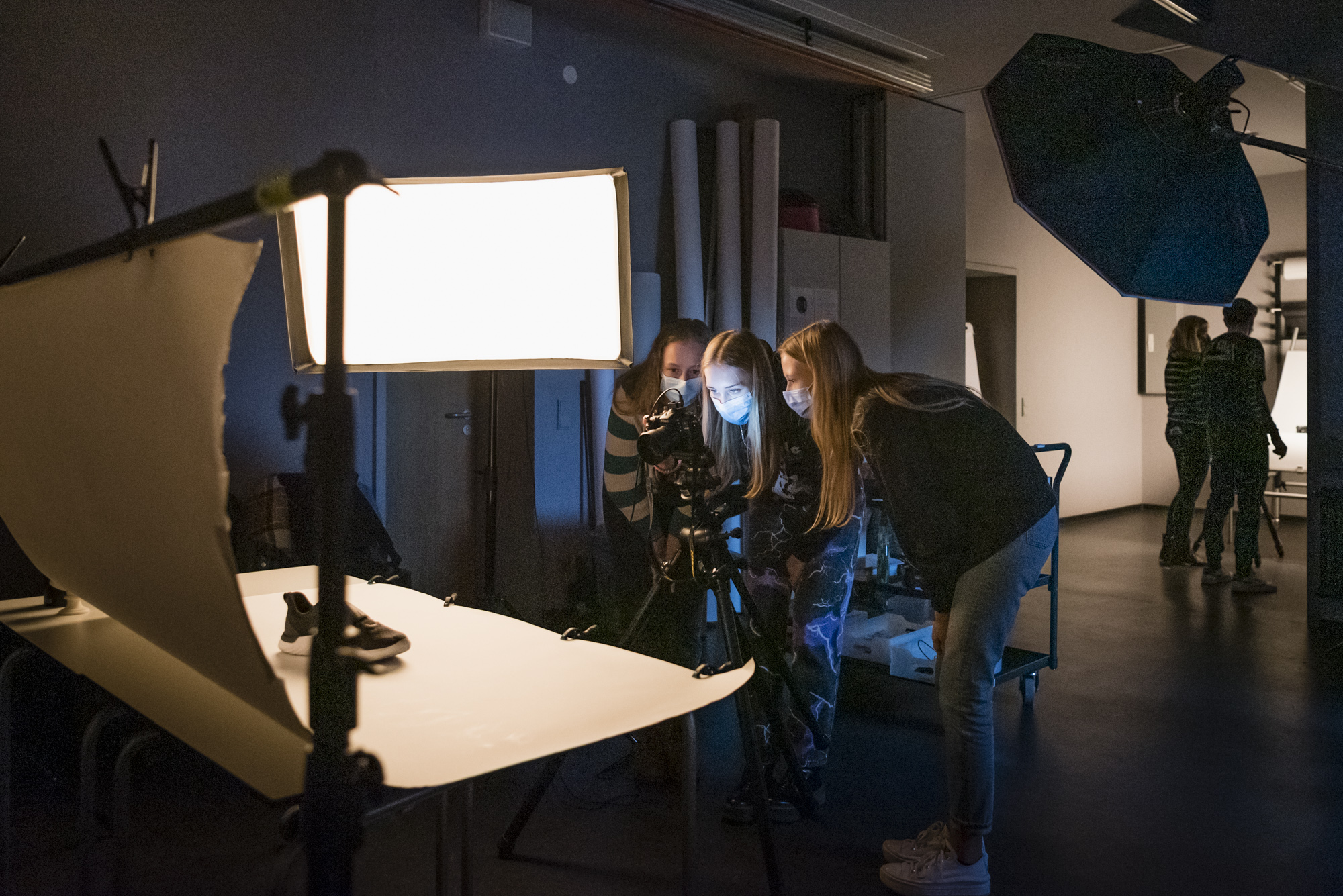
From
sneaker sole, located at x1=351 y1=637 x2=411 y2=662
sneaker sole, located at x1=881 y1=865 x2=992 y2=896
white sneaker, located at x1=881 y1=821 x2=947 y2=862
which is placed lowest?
sneaker sole, located at x1=881 y1=865 x2=992 y2=896

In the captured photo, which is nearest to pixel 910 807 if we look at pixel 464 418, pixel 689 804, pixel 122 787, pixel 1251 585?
pixel 689 804

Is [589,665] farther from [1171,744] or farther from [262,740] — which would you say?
[1171,744]

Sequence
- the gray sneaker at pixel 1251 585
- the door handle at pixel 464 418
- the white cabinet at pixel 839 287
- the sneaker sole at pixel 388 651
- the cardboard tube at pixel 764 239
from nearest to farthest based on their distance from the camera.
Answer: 1. the sneaker sole at pixel 388 651
2. the door handle at pixel 464 418
3. the cardboard tube at pixel 764 239
4. the white cabinet at pixel 839 287
5. the gray sneaker at pixel 1251 585

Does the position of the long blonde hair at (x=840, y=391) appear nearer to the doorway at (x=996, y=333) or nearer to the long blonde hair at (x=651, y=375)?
the long blonde hair at (x=651, y=375)

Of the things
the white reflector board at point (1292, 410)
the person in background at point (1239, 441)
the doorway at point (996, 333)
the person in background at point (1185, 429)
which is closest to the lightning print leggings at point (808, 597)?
the person in background at point (1239, 441)

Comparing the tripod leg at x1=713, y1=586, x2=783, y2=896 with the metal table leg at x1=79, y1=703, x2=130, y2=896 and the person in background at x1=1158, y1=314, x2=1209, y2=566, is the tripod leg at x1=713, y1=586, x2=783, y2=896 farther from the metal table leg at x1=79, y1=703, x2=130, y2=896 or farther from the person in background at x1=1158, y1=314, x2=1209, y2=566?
the person in background at x1=1158, y1=314, x2=1209, y2=566

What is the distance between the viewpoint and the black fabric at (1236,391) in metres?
5.01

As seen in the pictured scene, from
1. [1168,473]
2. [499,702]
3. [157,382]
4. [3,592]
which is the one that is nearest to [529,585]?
[3,592]

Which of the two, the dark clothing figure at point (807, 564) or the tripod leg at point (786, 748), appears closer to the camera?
the tripod leg at point (786, 748)

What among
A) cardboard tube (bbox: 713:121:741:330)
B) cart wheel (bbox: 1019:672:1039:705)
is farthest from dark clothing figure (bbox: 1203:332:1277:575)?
cardboard tube (bbox: 713:121:741:330)

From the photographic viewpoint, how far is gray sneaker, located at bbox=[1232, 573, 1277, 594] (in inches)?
Result: 195

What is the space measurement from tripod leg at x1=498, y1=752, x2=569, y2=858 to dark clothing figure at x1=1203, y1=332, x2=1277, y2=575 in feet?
14.7

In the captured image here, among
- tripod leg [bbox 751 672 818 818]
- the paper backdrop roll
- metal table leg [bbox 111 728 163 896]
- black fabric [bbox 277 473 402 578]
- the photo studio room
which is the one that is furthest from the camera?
black fabric [bbox 277 473 402 578]

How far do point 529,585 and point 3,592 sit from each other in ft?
5.76
